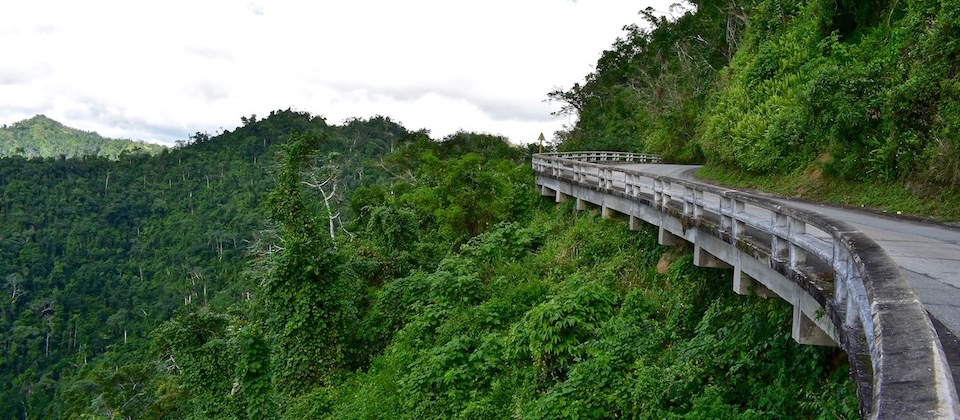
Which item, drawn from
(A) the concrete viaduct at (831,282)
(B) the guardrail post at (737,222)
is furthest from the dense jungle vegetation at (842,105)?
(B) the guardrail post at (737,222)

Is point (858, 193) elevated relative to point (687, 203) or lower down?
lower down

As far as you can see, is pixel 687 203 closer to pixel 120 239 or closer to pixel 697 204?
pixel 697 204

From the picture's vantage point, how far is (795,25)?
22.2m

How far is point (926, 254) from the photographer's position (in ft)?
25.5

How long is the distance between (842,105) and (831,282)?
36.3 feet

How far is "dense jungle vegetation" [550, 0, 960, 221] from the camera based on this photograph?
514 inches

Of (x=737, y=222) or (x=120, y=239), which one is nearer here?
(x=737, y=222)

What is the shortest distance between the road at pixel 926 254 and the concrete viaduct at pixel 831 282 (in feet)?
1.70

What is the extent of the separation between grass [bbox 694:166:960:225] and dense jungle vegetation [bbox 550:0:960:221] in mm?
32

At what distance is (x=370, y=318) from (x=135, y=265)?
88.7 m

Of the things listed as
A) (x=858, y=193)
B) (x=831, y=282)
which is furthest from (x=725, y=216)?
(x=858, y=193)

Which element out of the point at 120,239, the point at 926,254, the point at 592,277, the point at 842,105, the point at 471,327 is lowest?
the point at 120,239

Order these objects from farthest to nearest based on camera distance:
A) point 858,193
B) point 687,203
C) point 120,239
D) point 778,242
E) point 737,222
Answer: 1. point 120,239
2. point 858,193
3. point 687,203
4. point 737,222
5. point 778,242

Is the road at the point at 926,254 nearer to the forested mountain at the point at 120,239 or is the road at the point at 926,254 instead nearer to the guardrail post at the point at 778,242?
the guardrail post at the point at 778,242
